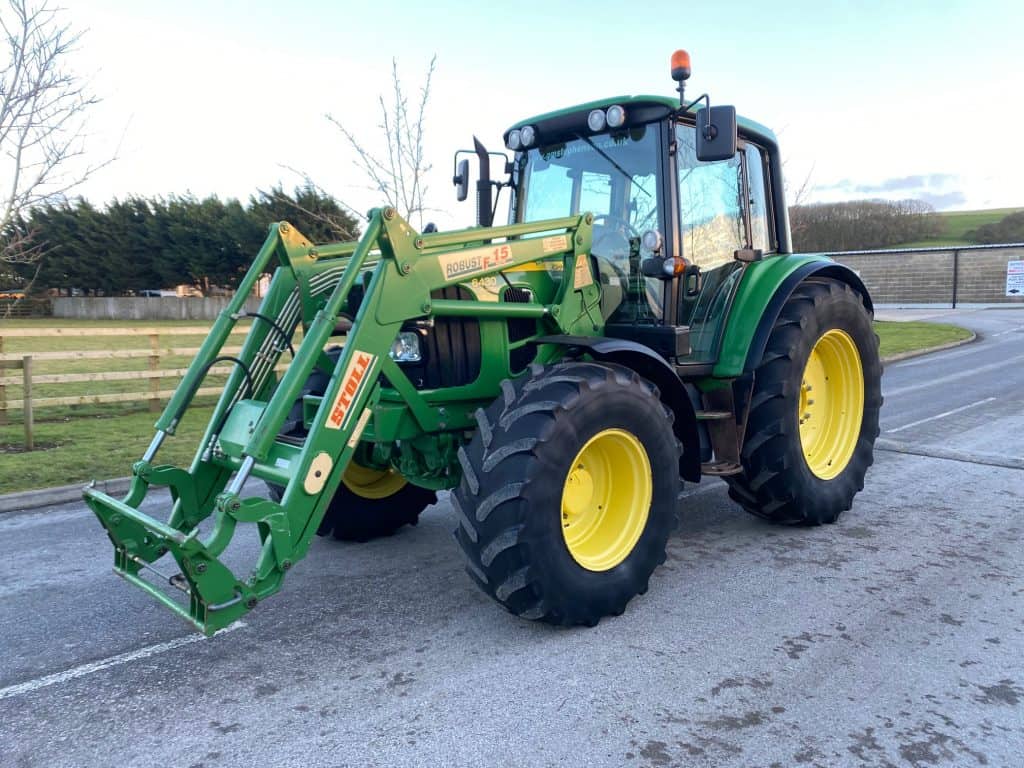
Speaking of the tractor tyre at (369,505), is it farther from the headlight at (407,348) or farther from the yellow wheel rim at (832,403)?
the yellow wheel rim at (832,403)

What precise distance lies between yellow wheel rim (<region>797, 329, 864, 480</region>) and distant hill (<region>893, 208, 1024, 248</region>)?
137 feet

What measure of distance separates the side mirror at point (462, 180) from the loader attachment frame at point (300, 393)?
3.78 feet

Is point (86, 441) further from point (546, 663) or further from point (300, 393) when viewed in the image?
point (546, 663)

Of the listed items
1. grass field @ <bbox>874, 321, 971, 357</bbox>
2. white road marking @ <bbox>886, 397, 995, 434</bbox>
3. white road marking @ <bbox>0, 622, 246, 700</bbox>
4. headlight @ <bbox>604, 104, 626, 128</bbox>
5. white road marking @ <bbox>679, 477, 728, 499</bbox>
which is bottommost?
grass field @ <bbox>874, 321, 971, 357</bbox>

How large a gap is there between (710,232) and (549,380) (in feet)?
6.49

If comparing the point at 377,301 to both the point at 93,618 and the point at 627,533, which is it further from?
the point at 93,618

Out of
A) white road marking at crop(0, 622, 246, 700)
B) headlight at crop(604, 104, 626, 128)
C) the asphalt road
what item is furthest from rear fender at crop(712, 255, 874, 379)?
white road marking at crop(0, 622, 246, 700)

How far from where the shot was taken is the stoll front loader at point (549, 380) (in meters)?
3.47

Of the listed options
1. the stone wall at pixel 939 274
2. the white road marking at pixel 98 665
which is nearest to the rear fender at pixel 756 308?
the white road marking at pixel 98 665

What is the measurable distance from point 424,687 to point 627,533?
1311mm

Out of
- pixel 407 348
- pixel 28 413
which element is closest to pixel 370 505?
pixel 407 348

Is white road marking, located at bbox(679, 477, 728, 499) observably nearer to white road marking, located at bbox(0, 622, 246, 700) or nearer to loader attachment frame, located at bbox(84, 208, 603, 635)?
loader attachment frame, located at bbox(84, 208, 603, 635)

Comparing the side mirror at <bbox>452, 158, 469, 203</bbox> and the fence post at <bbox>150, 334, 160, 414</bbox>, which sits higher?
the side mirror at <bbox>452, 158, 469, 203</bbox>

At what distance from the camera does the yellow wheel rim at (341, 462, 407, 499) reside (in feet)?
16.2
